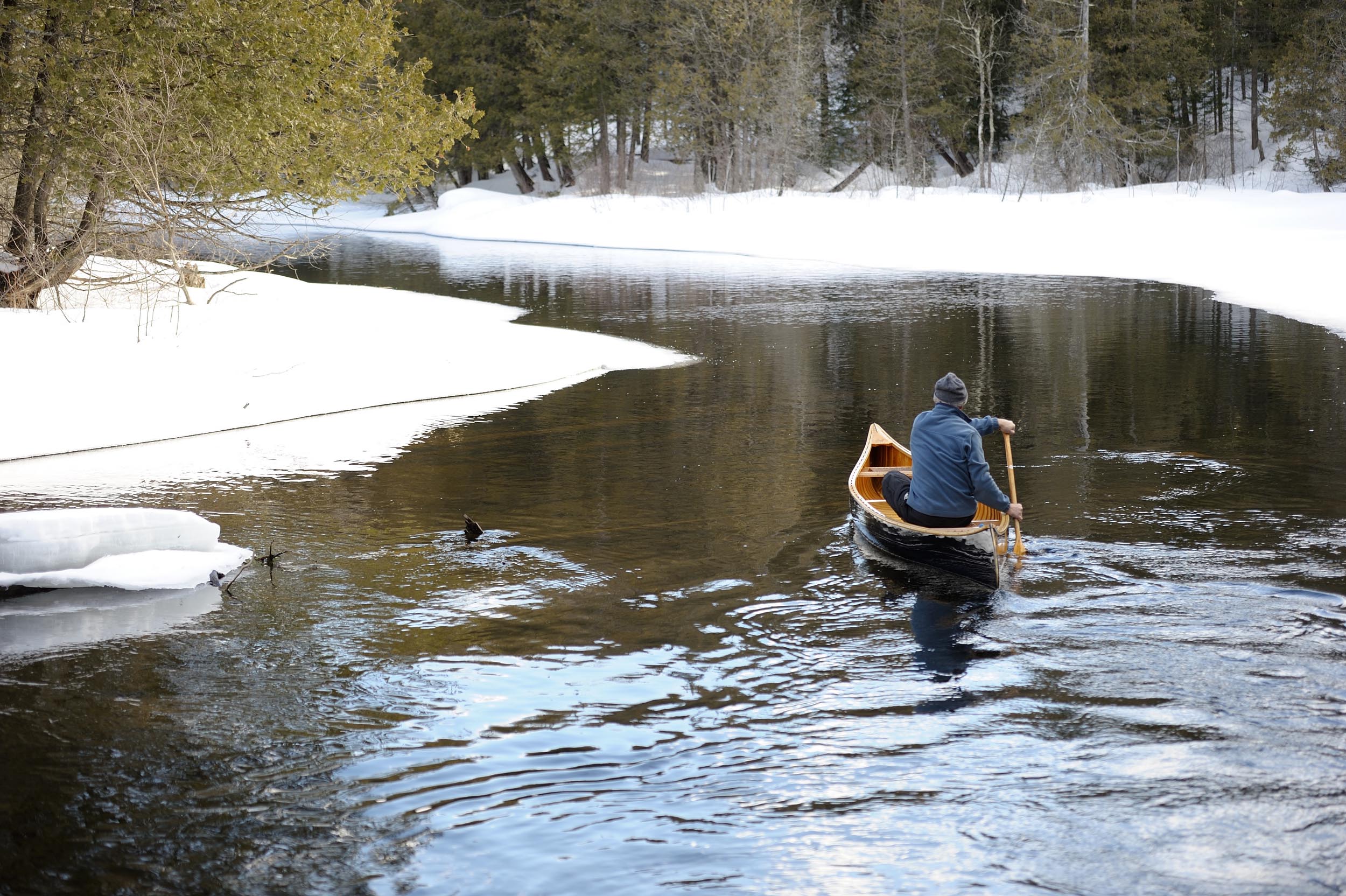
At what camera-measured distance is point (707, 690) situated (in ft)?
20.9

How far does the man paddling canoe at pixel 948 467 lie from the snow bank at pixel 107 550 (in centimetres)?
465

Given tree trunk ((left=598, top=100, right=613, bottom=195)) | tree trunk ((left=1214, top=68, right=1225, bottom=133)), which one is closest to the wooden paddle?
tree trunk ((left=1214, top=68, right=1225, bottom=133))

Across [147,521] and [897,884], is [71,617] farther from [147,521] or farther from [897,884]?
[897,884]

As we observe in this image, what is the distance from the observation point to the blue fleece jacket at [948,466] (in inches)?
316

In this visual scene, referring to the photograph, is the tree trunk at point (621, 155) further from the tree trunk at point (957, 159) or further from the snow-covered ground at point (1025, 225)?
the tree trunk at point (957, 159)

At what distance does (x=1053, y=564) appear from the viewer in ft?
27.0

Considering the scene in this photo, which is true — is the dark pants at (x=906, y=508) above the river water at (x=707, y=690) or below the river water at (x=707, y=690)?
above

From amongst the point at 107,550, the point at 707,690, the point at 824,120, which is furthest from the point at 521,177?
the point at 707,690

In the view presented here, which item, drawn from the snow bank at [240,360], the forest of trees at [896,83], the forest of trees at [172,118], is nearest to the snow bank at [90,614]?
the snow bank at [240,360]

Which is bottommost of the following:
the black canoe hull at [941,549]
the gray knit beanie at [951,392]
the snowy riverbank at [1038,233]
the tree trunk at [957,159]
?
the black canoe hull at [941,549]

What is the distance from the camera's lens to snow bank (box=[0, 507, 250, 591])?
8078 mm

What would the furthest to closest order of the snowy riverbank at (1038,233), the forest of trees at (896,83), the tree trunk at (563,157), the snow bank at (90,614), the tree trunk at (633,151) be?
the tree trunk at (563,157)
the tree trunk at (633,151)
the forest of trees at (896,83)
the snowy riverbank at (1038,233)
the snow bank at (90,614)

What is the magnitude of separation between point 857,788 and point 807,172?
51.5 meters

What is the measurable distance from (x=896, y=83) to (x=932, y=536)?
44.8 meters
